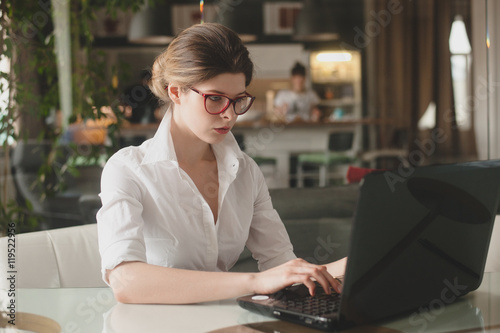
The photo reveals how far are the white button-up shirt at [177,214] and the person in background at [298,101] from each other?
524 centimetres

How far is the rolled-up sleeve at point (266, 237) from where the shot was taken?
1.69 m

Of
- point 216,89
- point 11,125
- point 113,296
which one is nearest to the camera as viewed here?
point 113,296

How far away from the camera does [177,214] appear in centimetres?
151

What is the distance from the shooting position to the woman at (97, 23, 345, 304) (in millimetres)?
1312

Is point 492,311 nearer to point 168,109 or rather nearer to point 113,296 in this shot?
point 113,296

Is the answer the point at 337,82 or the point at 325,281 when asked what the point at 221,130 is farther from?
the point at 337,82

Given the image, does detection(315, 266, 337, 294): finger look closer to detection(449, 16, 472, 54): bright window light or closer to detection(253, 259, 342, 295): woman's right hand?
detection(253, 259, 342, 295): woman's right hand

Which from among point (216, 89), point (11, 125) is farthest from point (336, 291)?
point (11, 125)

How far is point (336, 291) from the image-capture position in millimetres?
1182

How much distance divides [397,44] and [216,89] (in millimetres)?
6337

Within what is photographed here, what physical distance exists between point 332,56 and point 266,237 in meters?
6.19

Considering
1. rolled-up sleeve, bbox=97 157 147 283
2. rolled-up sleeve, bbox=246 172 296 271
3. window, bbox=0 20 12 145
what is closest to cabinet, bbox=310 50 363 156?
window, bbox=0 20 12 145

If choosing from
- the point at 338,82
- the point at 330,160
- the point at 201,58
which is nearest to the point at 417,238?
the point at 201,58

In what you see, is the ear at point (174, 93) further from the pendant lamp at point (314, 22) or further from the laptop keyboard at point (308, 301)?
the pendant lamp at point (314, 22)
